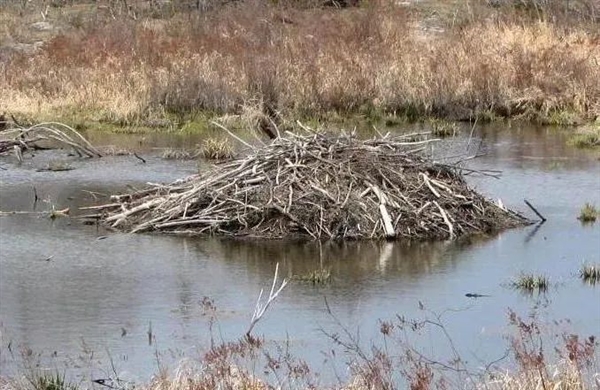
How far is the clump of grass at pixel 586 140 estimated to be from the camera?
23583mm

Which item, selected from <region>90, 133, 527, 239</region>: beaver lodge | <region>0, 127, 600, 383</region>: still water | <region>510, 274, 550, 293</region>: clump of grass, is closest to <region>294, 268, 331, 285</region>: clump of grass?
<region>0, 127, 600, 383</region>: still water

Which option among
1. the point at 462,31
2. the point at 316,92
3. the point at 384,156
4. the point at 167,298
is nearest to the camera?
the point at 167,298

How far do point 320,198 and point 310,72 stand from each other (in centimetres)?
1349

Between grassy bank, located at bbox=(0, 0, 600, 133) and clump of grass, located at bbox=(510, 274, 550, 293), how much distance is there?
12.8 meters

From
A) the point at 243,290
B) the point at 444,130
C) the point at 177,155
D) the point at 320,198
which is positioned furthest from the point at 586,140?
the point at 243,290

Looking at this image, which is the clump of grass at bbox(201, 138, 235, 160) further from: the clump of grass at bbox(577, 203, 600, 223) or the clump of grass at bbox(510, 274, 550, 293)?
the clump of grass at bbox(510, 274, 550, 293)

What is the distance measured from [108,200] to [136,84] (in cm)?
1051

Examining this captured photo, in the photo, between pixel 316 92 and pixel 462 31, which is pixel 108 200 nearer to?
pixel 316 92

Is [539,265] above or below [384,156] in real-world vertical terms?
below

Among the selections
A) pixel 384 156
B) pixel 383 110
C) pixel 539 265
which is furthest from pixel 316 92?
pixel 539 265

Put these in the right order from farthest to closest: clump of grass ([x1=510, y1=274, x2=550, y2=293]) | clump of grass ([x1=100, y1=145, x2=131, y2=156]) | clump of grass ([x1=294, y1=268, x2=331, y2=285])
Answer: clump of grass ([x1=100, y1=145, x2=131, y2=156]) → clump of grass ([x1=294, y1=268, x2=331, y2=285]) → clump of grass ([x1=510, y1=274, x2=550, y2=293])

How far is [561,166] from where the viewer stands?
822 inches

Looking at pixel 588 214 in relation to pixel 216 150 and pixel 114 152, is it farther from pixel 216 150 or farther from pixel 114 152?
pixel 114 152

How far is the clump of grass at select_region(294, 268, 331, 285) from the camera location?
41.4 feet
